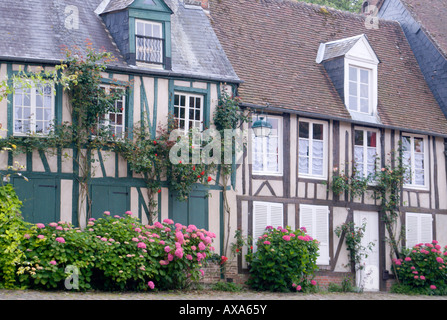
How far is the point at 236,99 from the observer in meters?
17.4

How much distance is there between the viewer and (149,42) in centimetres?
1698

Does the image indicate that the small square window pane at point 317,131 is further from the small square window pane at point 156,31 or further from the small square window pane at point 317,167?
the small square window pane at point 156,31

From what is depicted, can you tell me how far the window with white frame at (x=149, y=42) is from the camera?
661 inches

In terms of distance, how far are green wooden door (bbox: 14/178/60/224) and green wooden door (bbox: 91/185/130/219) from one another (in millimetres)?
772

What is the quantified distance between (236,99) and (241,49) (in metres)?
2.37

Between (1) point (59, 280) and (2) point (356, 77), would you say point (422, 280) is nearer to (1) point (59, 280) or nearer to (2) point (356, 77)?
(2) point (356, 77)

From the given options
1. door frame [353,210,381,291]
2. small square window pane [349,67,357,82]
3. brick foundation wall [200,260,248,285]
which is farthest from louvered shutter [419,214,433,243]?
brick foundation wall [200,260,248,285]

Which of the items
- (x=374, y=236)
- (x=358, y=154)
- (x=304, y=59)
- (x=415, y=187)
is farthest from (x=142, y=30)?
(x=415, y=187)

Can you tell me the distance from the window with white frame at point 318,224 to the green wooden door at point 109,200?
4.51m

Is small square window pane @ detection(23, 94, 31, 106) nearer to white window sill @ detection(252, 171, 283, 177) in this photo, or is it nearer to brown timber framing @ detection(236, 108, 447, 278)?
brown timber framing @ detection(236, 108, 447, 278)

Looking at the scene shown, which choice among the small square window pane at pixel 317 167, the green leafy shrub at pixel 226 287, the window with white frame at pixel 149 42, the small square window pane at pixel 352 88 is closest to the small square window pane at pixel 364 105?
the small square window pane at pixel 352 88

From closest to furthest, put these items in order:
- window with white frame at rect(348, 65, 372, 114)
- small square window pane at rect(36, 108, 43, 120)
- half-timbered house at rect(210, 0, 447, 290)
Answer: small square window pane at rect(36, 108, 43, 120) → half-timbered house at rect(210, 0, 447, 290) → window with white frame at rect(348, 65, 372, 114)

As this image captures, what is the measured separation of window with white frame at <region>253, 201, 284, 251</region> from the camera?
57.8ft

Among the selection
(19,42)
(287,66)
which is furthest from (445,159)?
(19,42)
